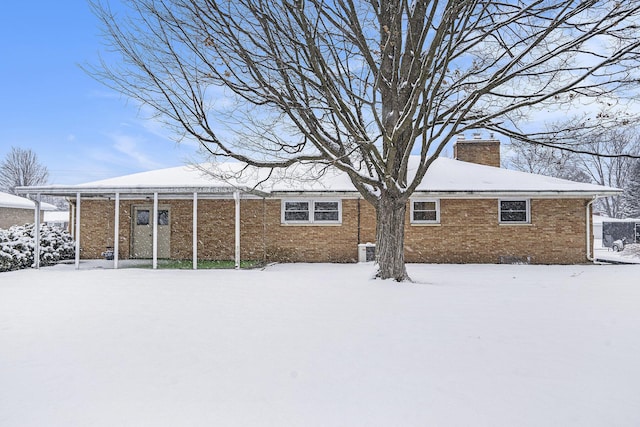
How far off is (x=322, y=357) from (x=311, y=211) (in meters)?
10.9

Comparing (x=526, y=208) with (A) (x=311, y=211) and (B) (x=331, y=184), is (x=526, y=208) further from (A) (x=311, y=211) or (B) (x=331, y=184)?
(A) (x=311, y=211)

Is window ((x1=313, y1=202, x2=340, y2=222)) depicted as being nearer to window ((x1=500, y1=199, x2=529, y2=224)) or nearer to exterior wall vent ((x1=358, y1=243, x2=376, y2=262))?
exterior wall vent ((x1=358, y1=243, x2=376, y2=262))

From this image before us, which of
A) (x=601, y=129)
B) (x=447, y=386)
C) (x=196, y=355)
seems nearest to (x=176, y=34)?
(x=196, y=355)

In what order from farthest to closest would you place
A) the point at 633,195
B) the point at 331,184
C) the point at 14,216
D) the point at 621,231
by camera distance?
the point at 633,195, the point at 621,231, the point at 14,216, the point at 331,184

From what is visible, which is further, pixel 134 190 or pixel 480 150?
pixel 480 150

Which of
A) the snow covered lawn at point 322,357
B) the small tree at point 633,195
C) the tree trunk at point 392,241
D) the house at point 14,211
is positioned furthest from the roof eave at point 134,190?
the small tree at point 633,195

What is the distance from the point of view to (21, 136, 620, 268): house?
1434cm

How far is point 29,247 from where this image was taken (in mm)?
13742

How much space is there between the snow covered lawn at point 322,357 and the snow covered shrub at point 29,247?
17.5 feet

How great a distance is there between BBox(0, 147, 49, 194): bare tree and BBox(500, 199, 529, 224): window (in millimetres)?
45923

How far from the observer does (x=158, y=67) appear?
9.28 metres

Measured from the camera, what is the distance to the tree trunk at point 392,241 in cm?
965

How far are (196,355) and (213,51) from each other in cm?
681

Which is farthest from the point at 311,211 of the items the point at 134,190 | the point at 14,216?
the point at 14,216
